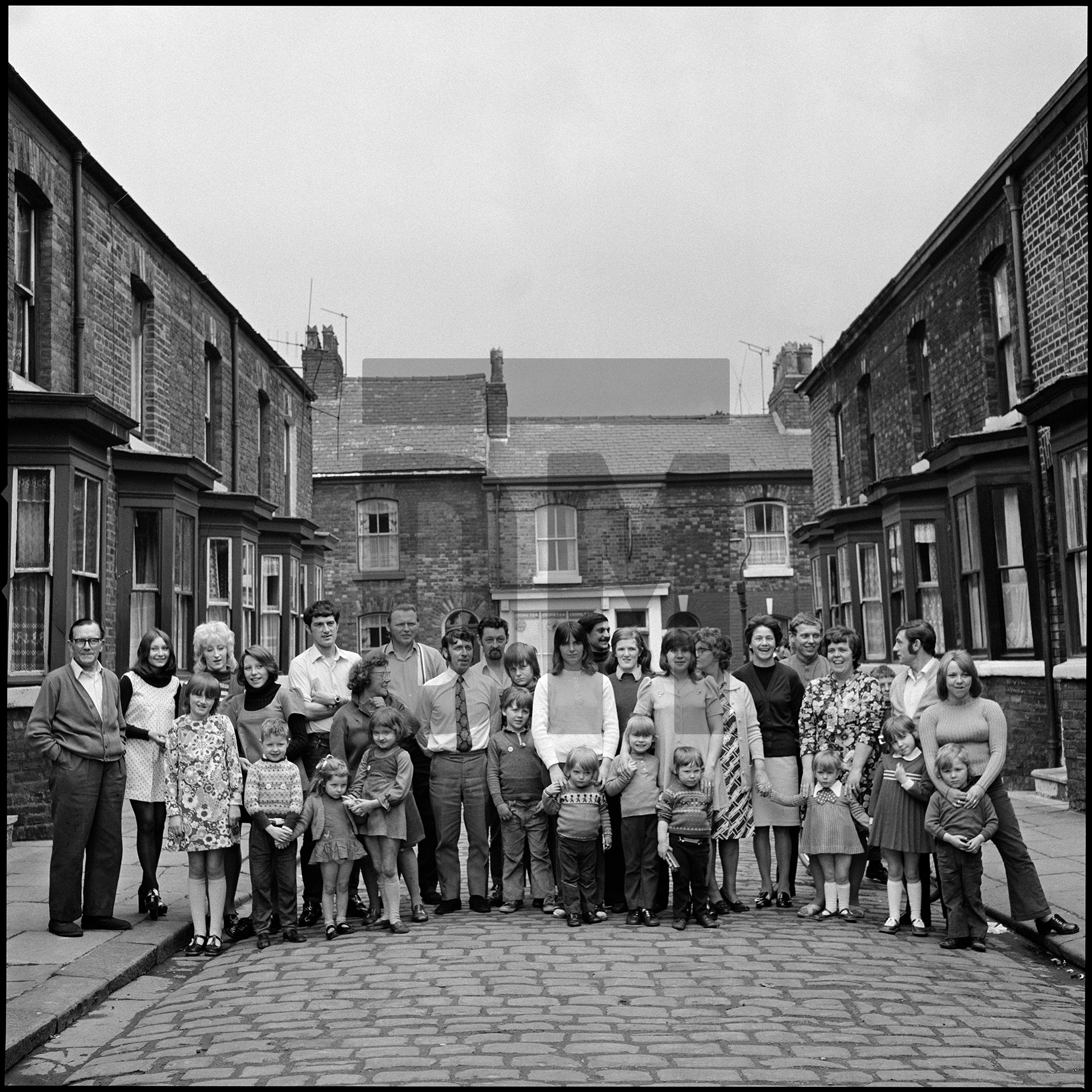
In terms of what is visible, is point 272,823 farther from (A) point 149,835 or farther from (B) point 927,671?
(B) point 927,671

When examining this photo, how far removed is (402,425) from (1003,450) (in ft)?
71.4

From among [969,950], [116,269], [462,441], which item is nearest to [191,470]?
[116,269]

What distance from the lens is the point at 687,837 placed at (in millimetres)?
7707

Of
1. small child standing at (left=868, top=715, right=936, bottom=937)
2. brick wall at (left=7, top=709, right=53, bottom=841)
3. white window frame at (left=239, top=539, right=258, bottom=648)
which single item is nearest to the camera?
small child standing at (left=868, top=715, right=936, bottom=937)

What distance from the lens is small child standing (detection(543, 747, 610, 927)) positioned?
7.86 meters

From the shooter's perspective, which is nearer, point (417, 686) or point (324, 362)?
point (417, 686)

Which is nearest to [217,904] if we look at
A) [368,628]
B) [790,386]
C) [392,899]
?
[392,899]

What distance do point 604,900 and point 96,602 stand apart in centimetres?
640

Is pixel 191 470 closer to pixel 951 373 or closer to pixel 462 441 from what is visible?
pixel 951 373

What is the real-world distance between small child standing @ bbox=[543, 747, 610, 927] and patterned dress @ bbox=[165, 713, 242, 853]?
2000 millimetres

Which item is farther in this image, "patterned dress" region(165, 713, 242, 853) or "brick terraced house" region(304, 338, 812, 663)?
"brick terraced house" region(304, 338, 812, 663)

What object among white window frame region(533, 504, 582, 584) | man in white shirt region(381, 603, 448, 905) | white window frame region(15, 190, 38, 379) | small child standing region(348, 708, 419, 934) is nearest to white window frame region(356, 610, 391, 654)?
white window frame region(533, 504, 582, 584)

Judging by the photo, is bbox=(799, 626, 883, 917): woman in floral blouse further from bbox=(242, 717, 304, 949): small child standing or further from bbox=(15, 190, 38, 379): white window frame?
bbox=(15, 190, 38, 379): white window frame

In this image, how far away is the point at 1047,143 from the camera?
13.2 metres
